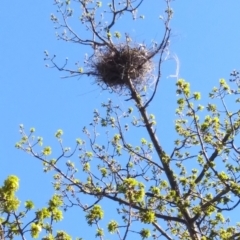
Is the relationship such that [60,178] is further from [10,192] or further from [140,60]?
[10,192]

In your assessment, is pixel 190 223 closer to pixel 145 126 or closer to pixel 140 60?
pixel 145 126

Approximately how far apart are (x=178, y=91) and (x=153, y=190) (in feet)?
4.29

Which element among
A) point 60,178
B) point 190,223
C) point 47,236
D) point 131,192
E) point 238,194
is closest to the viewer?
point 47,236

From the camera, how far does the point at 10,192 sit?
455 centimetres

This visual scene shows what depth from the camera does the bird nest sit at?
9.51 meters

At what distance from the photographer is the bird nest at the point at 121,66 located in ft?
31.2

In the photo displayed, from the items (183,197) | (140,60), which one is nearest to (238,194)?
(183,197)

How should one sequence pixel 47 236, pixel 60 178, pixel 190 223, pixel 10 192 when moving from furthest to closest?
pixel 60 178
pixel 190 223
pixel 47 236
pixel 10 192

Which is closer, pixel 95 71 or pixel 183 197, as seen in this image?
pixel 183 197

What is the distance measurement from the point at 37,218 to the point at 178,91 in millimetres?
3234

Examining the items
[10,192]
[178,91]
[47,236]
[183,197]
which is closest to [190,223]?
[183,197]

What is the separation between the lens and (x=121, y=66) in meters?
9.41

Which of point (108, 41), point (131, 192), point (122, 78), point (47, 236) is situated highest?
point (108, 41)

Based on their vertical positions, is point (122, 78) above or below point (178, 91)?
above
